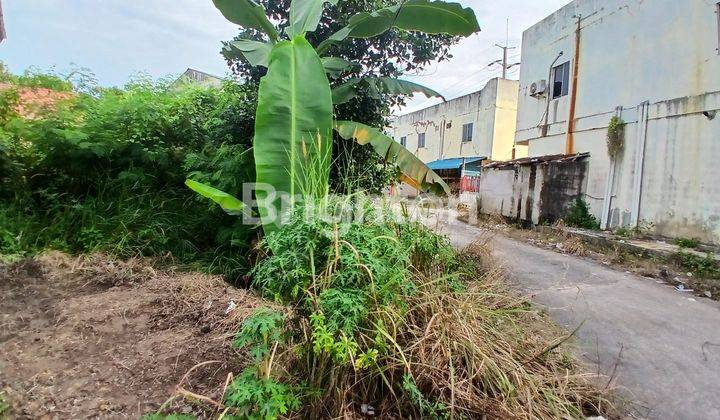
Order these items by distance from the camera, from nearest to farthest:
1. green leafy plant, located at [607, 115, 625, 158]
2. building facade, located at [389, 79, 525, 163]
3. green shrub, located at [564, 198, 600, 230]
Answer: green leafy plant, located at [607, 115, 625, 158], green shrub, located at [564, 198, 600, 230], building facade, located at [389, 79, 525, 163]

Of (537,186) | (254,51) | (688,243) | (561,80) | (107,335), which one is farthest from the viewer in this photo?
(561,80)

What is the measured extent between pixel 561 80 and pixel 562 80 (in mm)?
58

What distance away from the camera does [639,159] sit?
8133mm

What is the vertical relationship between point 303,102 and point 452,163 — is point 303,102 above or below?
below

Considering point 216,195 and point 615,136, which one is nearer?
point 216,195

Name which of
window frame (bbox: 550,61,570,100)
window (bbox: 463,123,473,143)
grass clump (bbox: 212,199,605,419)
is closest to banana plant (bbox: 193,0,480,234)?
grass clump (bbox: 212,199,605,419)

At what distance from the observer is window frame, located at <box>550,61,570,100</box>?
10.4 m

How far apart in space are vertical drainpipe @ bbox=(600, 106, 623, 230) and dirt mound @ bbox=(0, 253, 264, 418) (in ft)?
28.2

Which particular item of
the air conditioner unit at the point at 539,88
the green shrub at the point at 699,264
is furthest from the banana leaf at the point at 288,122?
the air conditioner unit at the point at 539,88

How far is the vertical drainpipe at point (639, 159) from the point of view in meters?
8.05

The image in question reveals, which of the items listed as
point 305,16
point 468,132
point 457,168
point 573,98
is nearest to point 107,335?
point 305,16

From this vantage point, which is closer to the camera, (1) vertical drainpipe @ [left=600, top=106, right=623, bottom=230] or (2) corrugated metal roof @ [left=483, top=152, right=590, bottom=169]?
(1) vertical drainpipe @ [left=600, top=106, right=623, bottom=230]

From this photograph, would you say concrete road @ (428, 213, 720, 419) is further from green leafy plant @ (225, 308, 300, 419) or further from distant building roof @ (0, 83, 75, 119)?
distant building roof @ (0, 83, 75, 119)

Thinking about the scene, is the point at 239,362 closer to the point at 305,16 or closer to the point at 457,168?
the point at 305,16
